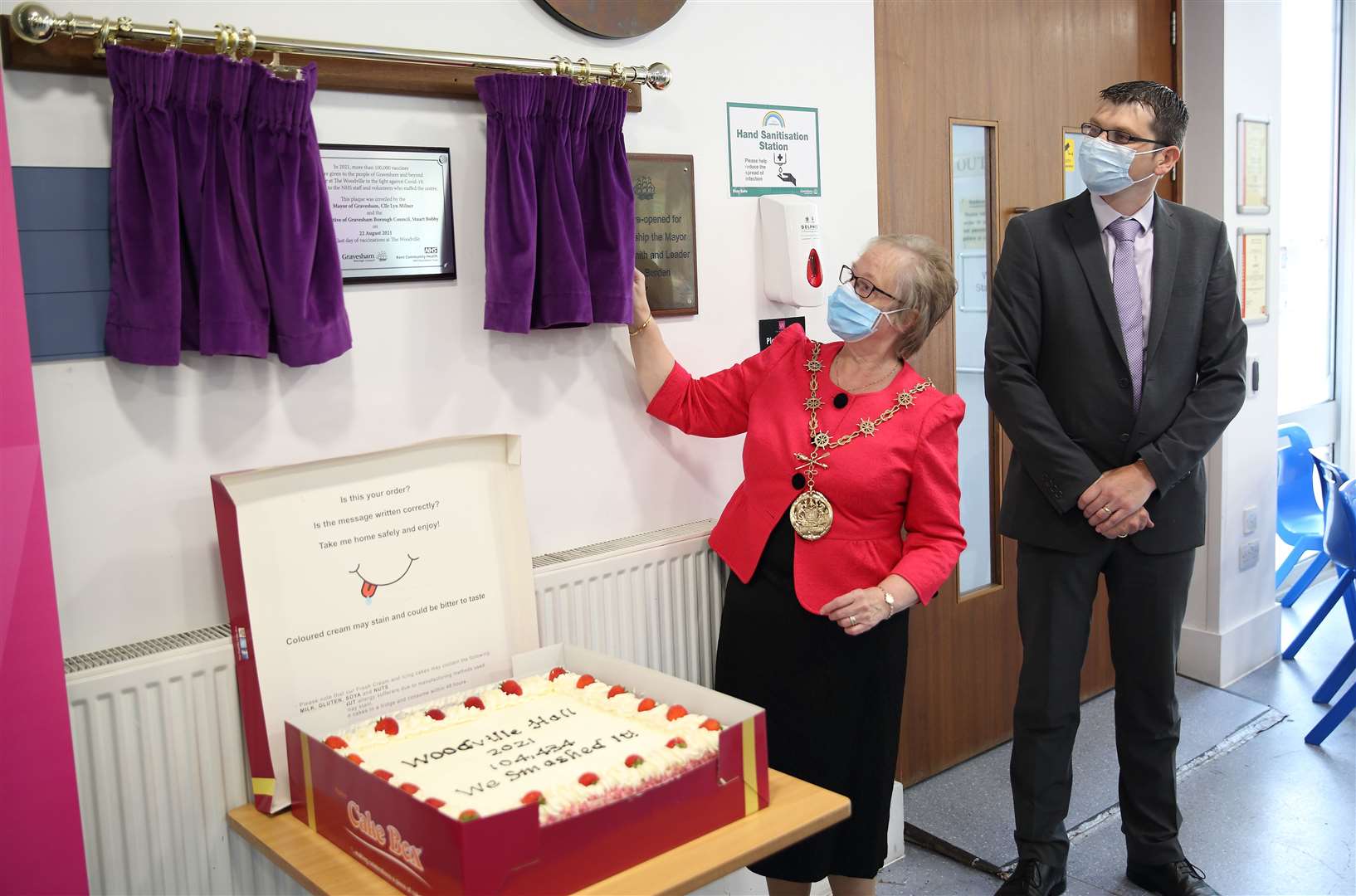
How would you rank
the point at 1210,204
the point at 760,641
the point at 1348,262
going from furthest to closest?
the point at 1348,262
the point at 1210,204
the point at 760,641

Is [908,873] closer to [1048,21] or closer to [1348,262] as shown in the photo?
[1048,21]

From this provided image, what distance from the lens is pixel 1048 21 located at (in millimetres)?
3186

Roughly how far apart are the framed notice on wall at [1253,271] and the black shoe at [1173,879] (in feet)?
6.39

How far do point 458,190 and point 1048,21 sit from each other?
6.53ft

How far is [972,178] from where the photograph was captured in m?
3.08

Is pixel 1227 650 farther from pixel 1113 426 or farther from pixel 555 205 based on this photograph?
pixel 555 205

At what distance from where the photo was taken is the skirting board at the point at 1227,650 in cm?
384

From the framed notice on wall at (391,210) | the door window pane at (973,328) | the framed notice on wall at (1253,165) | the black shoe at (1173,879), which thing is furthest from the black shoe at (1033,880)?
the framed notice on wall at (1253,165)

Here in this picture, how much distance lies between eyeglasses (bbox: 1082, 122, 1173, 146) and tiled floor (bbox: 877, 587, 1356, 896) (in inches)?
64.5

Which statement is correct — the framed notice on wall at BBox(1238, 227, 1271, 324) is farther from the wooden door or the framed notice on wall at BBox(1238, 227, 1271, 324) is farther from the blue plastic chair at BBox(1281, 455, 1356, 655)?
the wooden door

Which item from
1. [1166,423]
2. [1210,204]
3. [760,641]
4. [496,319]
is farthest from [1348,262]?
[496,319]

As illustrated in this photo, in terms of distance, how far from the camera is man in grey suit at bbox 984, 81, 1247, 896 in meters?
2.39

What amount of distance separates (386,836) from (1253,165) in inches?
141

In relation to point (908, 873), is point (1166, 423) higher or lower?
higher
